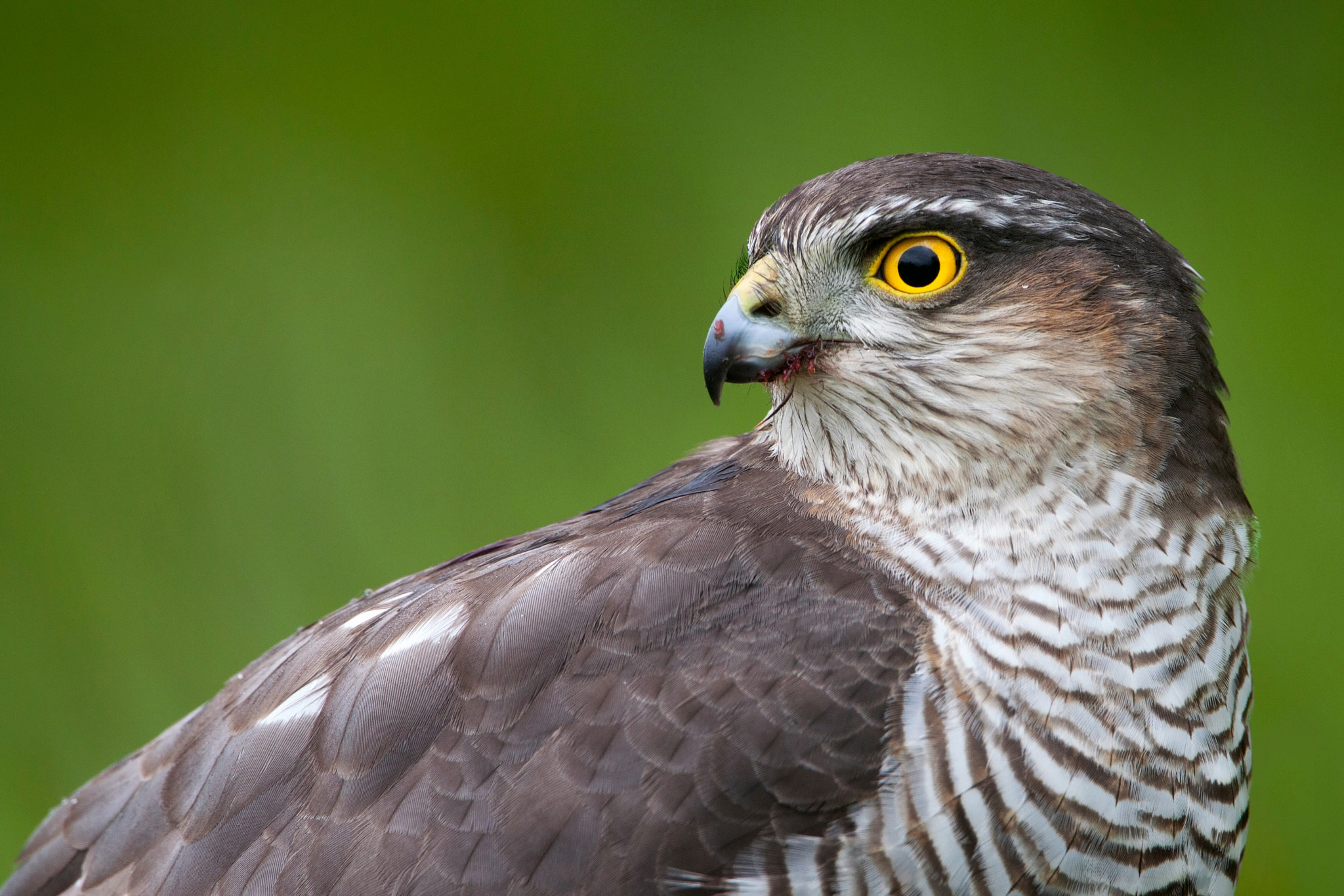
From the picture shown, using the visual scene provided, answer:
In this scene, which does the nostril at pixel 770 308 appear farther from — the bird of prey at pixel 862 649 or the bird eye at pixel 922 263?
the bird eye at pixel 922 263

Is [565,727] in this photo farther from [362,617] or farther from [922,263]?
[922,263]

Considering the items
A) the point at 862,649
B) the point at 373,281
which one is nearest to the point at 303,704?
the point at 862,649

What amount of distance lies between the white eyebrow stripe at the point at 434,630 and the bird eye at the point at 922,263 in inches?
34.2

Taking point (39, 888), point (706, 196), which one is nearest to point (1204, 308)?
point (706, 196)

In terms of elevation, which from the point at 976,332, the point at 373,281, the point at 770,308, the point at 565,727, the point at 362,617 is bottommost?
the point at 565,727

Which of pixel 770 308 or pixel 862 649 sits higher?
pixel 770 308

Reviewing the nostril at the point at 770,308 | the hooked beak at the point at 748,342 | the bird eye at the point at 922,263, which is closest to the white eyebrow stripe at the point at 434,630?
the hooked beak at the point at 748,342

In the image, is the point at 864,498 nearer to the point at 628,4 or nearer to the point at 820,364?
the point at 820,364

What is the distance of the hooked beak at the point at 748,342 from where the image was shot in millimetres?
1859

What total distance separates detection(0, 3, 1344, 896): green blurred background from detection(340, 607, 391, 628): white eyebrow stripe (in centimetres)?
170

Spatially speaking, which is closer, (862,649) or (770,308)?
(862,649)

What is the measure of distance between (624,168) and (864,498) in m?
2.12

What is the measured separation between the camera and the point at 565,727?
1685 millimetres

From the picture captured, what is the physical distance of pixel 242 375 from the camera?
3.71 metres
